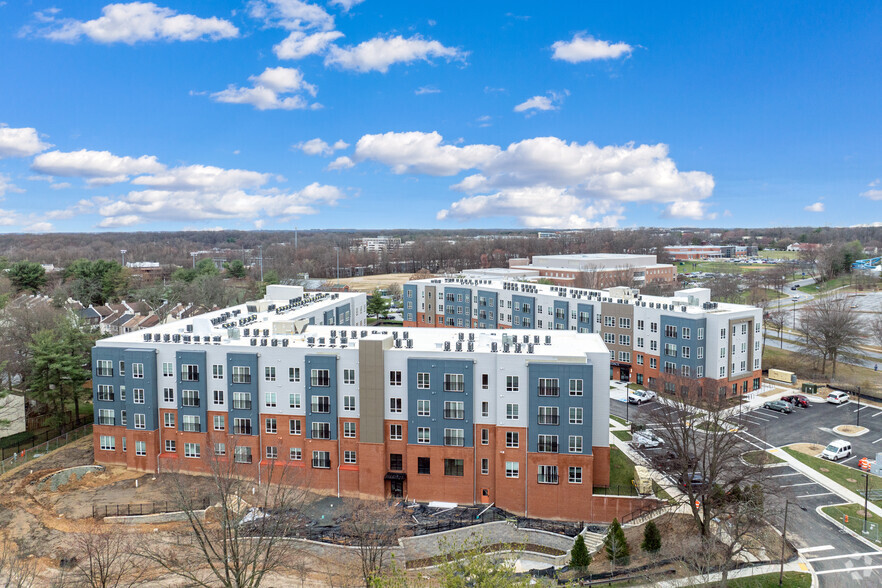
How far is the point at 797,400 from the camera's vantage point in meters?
61.3

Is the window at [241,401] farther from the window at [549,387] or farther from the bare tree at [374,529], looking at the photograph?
the window at [549,387]

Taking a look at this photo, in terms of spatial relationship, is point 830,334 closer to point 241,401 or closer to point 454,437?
point 454,437

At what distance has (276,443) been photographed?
43.8m

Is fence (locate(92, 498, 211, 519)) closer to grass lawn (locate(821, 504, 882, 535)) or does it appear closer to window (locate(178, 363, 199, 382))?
window (locate(178, 363, 199, 382))

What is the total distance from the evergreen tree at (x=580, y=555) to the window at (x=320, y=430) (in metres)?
18.6

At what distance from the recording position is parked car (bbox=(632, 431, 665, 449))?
4988 centimetres

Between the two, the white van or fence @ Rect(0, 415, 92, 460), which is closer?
the white van

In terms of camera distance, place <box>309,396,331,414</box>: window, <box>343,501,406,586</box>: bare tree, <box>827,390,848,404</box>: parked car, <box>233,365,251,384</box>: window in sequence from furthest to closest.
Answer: <box>827,390,848,404</box>: parked car
<box>233,365,251,384</box>: window
<box>309,396,331,414</box>: window
<box>343,501,406,586</box>: bare tree

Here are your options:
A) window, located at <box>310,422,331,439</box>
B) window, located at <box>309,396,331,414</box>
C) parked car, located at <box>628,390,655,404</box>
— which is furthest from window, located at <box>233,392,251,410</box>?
parked car, located at <box>628,390,655,404</box>

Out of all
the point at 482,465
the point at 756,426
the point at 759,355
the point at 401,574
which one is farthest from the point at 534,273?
the point at 401,574

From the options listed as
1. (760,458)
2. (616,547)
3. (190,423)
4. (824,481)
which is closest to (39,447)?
(190,423)

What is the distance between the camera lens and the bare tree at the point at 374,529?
3056 centimetres

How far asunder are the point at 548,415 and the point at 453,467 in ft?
24.9

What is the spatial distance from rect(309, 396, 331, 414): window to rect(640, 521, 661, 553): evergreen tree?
22207 millimetres
